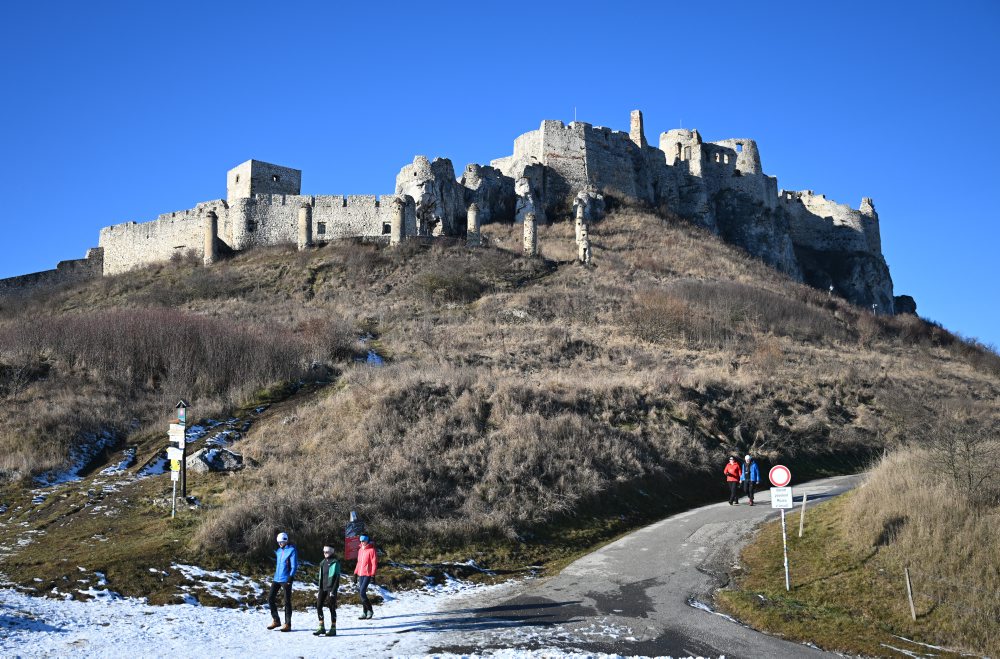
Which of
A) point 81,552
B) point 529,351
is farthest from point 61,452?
point 529,351

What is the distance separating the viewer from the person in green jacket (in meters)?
12.0

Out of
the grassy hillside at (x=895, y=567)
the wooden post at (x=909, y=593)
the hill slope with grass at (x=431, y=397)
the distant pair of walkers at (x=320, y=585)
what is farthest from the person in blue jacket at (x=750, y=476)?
the distant pair of walkers at (x=320, y=585)

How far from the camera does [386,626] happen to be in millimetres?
12492

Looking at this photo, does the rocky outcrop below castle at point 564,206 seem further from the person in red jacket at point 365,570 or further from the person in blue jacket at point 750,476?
the person in red jacket at point 365,570

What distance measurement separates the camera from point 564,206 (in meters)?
65.9

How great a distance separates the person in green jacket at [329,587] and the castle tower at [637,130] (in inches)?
2618

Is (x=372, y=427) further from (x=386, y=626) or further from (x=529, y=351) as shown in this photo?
(x=529, y=351)

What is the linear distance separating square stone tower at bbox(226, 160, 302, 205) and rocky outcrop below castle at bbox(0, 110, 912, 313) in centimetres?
9

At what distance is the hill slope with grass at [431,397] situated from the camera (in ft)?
57.9

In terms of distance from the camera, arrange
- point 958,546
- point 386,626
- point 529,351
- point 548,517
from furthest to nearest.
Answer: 1. point 529,351
2. point 548,517
3. point 958,546
4. point 386,626

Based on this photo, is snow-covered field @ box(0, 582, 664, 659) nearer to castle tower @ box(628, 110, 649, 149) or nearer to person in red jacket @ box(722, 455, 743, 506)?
person in red jacket @ box(722, 455, 743, 506)

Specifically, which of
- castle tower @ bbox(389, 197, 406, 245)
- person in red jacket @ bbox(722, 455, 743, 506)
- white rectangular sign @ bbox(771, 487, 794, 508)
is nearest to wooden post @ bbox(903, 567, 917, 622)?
white rectangular sign @ bbox(771, 487, 794, 508)

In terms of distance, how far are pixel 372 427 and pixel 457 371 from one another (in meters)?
6.68

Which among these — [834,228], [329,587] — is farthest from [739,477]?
[834,228]
